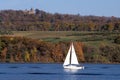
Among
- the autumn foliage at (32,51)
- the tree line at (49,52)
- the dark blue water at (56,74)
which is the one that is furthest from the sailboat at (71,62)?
the autumn foliage at (32,51)

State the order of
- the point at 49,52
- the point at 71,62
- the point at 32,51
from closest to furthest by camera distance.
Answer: the point at 71,62 → the point at 49,52 → the point at 32,51

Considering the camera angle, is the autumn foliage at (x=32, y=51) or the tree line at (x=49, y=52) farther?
the tree line at (x=49, y=52)

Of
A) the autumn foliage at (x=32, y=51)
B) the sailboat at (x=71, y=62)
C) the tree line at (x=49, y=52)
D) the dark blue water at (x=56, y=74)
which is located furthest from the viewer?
the tree line at (x=49, y=52)

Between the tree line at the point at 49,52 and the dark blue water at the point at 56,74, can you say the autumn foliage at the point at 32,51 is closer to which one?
the tree line at the point at 49,52

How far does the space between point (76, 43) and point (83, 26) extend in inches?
1795

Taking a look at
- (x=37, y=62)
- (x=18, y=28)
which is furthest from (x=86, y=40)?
(x=18, y=28)

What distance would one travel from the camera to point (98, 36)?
148125mm

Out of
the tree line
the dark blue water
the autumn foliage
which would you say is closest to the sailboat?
the dark blue water

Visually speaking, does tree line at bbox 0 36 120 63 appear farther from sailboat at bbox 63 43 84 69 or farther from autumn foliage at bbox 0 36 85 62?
sailboat at bbox 63 43 84 69

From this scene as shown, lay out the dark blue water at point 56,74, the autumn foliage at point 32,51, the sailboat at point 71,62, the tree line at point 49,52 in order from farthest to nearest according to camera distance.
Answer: the tree line at point 49,52 → the autumn foliage at point 32,51 → the sailboat at point 71,62 → the dark blue water at point 56,74

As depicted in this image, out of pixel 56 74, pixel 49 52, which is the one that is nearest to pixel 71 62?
pixel 56 74

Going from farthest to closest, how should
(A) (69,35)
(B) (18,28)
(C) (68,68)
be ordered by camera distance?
(B) (18,28) → (A) (69,35) → (C) (68,68)

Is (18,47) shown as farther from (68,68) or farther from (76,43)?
(68,68)

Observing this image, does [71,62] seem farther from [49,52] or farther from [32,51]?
[32,51]
